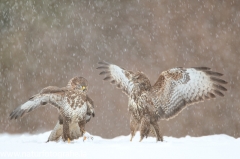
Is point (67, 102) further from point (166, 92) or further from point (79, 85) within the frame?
point (166, 92)

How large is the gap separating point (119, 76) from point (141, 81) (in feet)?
1.63

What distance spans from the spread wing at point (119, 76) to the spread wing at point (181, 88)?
0.35m

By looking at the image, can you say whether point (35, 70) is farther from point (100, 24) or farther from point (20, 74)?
point (100, 24)

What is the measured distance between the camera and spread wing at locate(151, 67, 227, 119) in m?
3.33

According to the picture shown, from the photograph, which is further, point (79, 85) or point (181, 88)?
point (181, 88)

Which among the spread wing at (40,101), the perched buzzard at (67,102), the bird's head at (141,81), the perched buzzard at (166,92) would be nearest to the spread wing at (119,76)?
the perched buzzard at (166,92)

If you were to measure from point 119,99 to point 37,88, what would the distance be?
5.38 ft

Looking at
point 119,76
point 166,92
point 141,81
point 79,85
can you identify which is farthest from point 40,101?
point 166,92

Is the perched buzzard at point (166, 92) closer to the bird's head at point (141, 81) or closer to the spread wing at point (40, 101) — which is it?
the bird's head at point (141, 81)

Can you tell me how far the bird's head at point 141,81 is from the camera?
10.6 feet

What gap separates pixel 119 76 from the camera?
12.0ft

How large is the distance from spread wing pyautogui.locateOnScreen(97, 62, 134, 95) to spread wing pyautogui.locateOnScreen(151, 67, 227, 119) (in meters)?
0.35

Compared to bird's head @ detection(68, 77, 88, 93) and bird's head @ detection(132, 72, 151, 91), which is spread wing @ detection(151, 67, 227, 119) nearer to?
bird's head @ detection(132, 72, 151, 91)

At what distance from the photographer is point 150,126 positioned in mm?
3271
